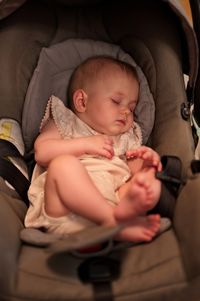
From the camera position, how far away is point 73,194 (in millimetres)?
1041

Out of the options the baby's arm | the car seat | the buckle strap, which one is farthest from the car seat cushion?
the buckle strap

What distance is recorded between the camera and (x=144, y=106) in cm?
140

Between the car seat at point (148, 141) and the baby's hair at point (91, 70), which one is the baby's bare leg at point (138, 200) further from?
the baby's hair at point (91, 70)

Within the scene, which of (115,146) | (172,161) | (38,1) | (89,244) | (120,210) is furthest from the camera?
(38,1)

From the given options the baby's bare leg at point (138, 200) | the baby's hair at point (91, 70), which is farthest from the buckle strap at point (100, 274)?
the baby's hair at point (91, 70)

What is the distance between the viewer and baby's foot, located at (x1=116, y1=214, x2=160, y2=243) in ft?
3.30

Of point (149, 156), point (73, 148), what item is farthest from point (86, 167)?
point (149, 156)

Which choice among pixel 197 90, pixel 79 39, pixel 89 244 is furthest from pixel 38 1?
pixel 89 244

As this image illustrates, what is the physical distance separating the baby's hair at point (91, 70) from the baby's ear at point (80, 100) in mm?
18

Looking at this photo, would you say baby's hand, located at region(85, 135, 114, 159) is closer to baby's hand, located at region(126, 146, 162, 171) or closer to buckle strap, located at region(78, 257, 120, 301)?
baby's hand, located at region(126, 146, 162, 171)

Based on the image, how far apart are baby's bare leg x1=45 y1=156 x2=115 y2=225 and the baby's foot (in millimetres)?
42

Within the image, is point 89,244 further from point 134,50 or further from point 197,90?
point 134,50

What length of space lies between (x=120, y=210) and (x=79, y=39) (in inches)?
27.5

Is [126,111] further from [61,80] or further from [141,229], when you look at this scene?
[141,229]
